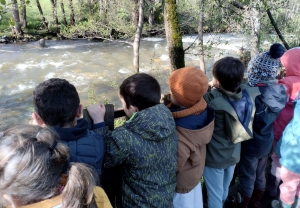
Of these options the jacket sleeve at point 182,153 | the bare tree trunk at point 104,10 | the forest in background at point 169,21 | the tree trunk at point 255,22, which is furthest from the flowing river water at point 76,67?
the jacket sleeve at point 182,153

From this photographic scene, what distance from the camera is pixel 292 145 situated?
2580 mm

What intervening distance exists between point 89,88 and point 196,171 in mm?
10129

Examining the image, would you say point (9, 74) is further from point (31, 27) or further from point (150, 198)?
point (150, 198)

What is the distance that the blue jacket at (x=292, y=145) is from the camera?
8.38ft

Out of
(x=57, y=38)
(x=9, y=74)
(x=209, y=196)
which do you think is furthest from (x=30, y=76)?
(x=209, y=196)

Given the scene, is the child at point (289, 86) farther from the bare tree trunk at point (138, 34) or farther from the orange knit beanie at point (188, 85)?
the bare tree trunk at point (138, 34)

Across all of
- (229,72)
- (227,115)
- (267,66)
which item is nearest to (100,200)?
(227,115)

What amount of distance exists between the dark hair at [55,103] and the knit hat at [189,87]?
2.39ft

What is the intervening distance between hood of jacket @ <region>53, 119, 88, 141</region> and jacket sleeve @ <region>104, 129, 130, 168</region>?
0.17 metres

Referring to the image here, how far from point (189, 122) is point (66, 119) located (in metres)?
0.86

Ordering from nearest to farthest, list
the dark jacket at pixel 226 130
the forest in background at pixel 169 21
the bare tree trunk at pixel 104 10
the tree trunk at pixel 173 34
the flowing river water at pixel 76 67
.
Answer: the dark jacket at pixel 226 130
the tree trunk at pixel 173 34
the forest in background at pixel 169 21
the flowing river water at pixel 76 67
the bare tree trunk at pixel 104 10

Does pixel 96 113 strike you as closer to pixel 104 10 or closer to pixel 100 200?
pixel 100 200

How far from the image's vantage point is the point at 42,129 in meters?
1.34

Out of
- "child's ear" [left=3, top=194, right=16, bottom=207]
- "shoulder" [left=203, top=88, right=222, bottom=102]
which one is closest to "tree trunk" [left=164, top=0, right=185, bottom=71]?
"shoulder" [left=203, top=88, right=222, bottom=102]
